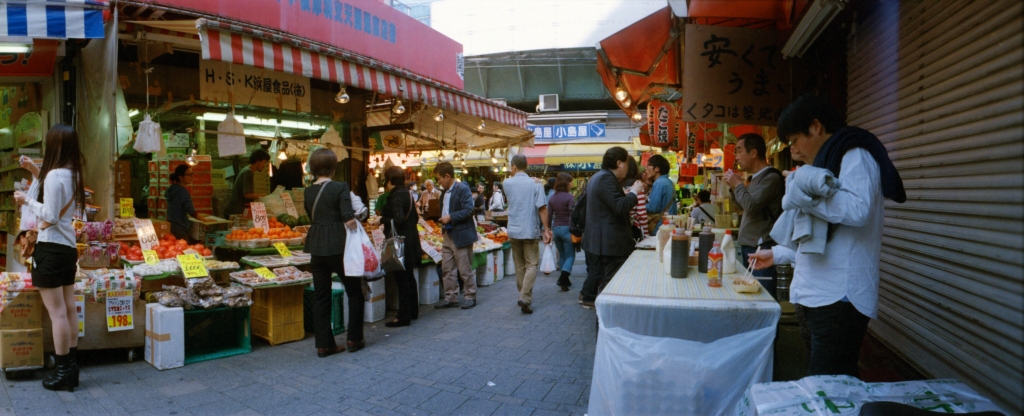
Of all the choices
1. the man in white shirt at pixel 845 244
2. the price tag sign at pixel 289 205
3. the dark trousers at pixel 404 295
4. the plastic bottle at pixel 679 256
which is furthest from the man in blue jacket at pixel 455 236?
the man in white shirt at pixel 845 244

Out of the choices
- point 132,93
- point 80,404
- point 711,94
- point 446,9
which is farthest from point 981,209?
point 446,9

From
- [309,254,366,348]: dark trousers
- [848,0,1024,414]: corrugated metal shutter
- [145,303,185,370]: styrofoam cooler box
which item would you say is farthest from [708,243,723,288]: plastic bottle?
[145,303,185,370]: styrofoam cooler box

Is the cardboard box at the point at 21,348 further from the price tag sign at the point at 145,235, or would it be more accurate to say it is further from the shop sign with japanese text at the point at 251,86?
the shop sign with japanese text at the point at 251,86

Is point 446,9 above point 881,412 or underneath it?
above

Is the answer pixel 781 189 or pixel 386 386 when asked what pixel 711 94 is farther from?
pixel 386 386

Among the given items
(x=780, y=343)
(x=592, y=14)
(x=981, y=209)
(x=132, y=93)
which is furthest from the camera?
(x=592, y=14)

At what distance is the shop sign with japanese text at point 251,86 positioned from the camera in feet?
24.9

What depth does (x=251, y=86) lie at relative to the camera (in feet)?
26.7

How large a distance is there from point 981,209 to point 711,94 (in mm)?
3379

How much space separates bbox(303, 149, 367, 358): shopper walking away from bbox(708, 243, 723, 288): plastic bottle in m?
3.60

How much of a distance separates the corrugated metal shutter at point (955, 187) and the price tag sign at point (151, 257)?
22.2 ft

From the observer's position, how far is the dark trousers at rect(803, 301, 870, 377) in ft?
8.27

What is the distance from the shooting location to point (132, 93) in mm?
7859

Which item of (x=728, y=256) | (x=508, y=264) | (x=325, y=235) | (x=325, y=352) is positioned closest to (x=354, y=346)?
(x=325, y=352)
